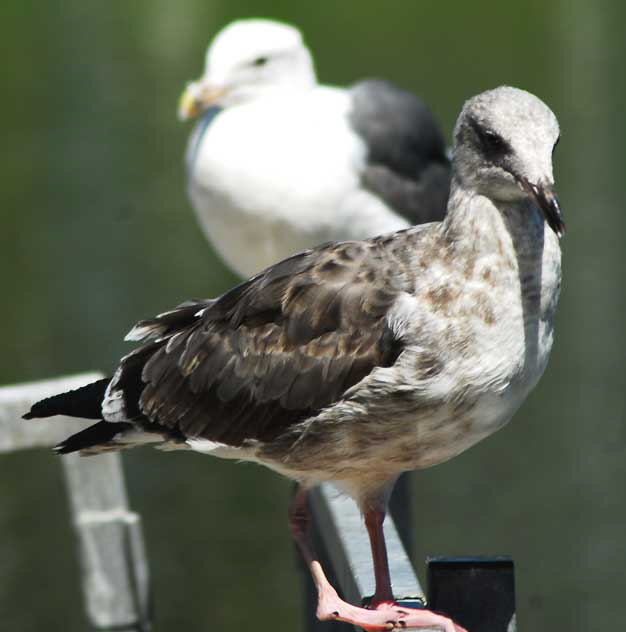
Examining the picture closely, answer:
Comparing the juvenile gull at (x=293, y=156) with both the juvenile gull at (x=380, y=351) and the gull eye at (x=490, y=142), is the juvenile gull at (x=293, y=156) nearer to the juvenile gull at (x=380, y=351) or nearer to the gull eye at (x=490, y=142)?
the juvenile gull at (x=380, y=351)

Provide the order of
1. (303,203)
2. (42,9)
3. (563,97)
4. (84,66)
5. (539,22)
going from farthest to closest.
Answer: (42,9), (539,22), (84,66), (563,97), (303,203)

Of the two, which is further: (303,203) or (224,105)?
(224,105)

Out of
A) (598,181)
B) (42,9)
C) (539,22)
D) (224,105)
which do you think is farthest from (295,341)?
(42,9)

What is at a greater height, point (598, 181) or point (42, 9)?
point (42, 9)

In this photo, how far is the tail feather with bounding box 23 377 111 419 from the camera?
137 inches

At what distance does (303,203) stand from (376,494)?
2489 mm

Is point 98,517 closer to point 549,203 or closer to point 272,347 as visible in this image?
point 272,347

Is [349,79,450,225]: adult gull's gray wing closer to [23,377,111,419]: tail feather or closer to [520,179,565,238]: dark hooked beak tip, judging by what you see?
[23,377,111,419]: tail feather

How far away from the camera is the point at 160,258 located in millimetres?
10508

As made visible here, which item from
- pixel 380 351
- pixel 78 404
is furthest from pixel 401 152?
pixel 380 351

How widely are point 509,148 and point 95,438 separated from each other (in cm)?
118

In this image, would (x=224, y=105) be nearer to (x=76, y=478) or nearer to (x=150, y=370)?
(x=76, y=478)

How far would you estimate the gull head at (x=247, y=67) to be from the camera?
6.12 metres

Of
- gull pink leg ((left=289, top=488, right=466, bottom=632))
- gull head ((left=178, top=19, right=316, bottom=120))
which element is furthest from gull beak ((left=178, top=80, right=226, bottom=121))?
gull pink leg ((left=289, top=488, right=466, bottom=632))
